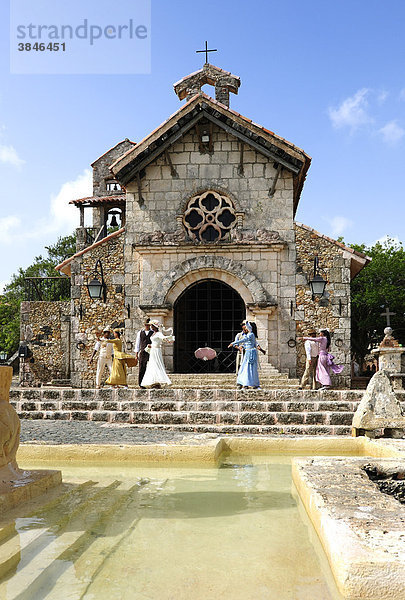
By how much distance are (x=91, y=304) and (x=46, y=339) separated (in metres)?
6.38

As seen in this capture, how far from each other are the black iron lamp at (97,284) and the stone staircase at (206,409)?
3.82 meters

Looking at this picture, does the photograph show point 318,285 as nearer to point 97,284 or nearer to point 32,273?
point 97,284

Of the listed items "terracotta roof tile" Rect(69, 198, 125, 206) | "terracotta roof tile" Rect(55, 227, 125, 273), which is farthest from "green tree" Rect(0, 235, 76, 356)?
"terracotta roof tile" Rect(55, 227, 125, 273)

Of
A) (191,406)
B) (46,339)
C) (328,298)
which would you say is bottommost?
(191,406)

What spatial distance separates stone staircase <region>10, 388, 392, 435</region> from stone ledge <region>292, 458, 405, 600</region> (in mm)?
4703

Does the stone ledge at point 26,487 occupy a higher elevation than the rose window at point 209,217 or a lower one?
lower

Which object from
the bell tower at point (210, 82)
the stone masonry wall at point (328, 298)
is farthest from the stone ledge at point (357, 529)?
the bell tower at point (210, 82)

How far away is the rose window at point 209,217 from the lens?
14945 millimetres

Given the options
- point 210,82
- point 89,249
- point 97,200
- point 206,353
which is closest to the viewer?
point 206,353

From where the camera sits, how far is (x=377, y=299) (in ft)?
106

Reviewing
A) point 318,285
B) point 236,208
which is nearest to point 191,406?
point 318,285

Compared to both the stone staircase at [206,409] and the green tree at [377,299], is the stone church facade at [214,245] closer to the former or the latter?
the stone staircase at [206,409]

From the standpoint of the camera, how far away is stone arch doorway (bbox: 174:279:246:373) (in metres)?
15.5

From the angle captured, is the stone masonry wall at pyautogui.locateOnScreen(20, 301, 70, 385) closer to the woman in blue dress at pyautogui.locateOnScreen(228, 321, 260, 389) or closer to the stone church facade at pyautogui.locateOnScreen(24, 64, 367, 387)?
the stone church facade at pyautogui.locateOnScreen(24, 64, 367, 387)
